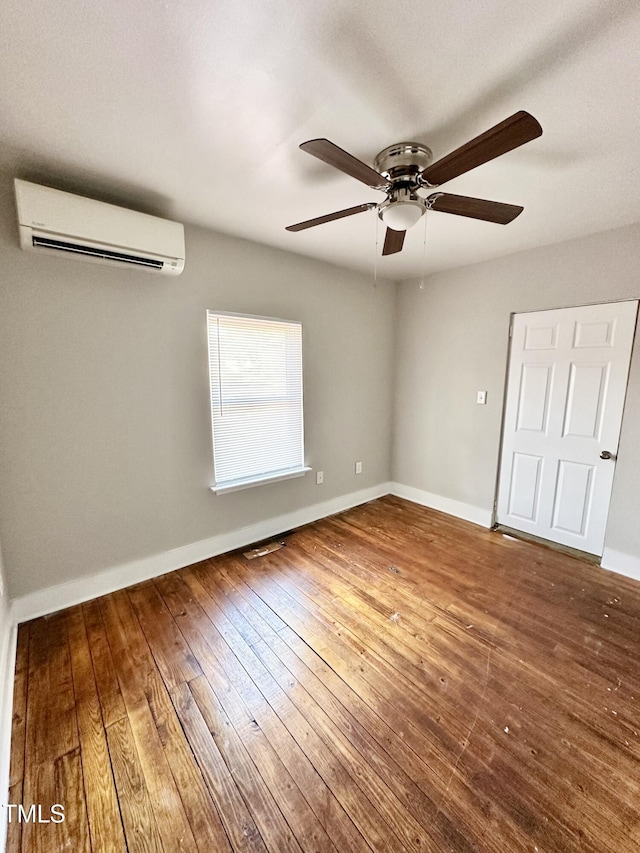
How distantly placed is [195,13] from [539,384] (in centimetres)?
303

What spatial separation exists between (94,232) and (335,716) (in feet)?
8.64

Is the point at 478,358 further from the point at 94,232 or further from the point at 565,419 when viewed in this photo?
the point at 94,232

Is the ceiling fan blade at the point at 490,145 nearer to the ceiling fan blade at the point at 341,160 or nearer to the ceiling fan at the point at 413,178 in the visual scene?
the ceiling fan at the point at 413,178

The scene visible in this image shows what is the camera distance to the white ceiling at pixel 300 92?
3.22ft

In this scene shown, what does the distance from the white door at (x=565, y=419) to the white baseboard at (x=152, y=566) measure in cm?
179

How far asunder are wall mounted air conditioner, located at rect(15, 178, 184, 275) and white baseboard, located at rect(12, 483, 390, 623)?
1.96m

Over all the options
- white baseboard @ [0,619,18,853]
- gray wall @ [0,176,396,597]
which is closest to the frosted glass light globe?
gray wall @ [0,176,396,597]

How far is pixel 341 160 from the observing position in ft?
4.09

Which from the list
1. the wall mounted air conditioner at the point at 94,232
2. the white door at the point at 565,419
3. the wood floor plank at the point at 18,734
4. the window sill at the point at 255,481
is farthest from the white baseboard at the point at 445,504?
the wood floor plank at the point at 18,734

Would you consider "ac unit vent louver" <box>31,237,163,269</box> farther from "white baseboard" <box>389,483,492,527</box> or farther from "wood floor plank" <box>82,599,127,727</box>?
"white baseboard" <box>389,483,492,527</box>

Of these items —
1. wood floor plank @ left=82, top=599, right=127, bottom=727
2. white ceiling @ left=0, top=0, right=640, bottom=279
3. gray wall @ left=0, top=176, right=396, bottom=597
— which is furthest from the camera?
gray wall @ left=0, top=176, right=396, bottom=597

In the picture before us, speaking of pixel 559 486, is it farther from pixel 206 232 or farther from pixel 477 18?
pixel 206 232

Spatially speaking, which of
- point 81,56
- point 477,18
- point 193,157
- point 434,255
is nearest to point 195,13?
point 81,56

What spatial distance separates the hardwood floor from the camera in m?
1.10
